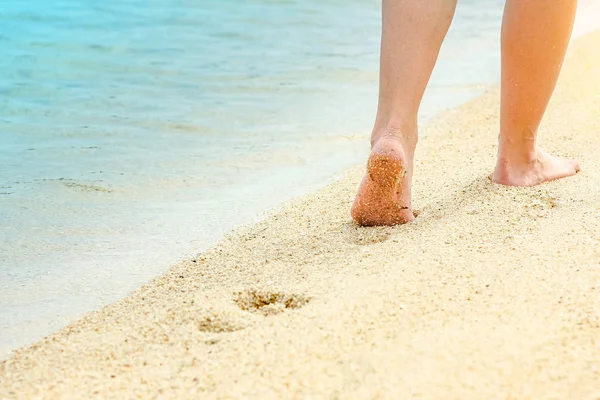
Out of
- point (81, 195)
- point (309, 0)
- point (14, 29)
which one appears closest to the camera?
point (81, 195)

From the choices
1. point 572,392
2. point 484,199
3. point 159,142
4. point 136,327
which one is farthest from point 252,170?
point 572,392

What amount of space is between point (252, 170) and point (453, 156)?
0.71m

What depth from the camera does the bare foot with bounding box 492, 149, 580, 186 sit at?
6.02 ft

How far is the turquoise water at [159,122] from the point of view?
192 centimetres

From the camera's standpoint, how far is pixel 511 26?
1757 mm

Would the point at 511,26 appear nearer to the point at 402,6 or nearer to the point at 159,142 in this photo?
the point at 402,6

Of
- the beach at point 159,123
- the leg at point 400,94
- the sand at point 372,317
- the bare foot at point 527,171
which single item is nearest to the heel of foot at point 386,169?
the leg at point 400,94

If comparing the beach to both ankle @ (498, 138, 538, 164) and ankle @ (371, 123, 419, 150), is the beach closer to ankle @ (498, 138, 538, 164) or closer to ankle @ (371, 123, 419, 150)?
ankle @ (371, 123, 419, 150)

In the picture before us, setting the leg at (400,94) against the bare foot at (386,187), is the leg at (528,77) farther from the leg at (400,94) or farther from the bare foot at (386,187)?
the bare foot at (386,187)

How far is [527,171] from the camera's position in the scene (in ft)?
6.07

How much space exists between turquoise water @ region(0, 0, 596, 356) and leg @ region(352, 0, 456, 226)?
0.52m

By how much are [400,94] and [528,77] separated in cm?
33

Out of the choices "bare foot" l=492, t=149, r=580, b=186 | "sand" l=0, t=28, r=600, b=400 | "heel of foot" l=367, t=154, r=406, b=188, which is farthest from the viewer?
"bare foot" l=492, t=149, r=580, b=186

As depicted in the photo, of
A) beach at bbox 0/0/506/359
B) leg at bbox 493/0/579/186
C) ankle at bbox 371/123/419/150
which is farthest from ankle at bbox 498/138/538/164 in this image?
beach at bbox 0/0/506/359
